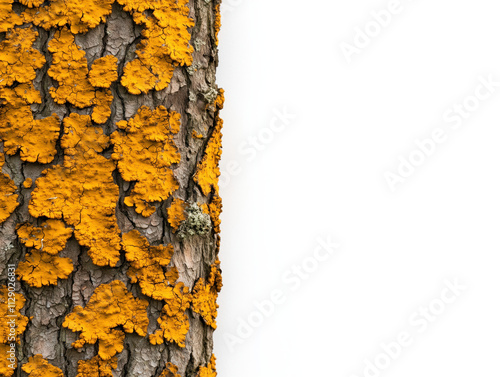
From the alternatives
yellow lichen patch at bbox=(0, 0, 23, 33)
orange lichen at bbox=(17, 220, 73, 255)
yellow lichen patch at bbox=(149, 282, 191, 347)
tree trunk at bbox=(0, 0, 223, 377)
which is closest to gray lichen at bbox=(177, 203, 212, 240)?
tree trunk at bbox=(0, 0, 223, 377)

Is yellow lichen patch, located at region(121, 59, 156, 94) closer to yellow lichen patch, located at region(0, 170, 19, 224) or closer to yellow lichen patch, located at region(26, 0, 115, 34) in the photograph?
yellow lichen patch, located at region(26, 0, 115, 34)

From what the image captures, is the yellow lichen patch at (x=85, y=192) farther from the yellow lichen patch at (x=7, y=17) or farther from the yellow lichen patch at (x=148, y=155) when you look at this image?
the yellow lichen patch at (x=7, y=17)

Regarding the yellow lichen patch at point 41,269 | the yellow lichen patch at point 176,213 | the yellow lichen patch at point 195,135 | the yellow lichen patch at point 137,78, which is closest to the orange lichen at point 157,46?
the yellow lichen patch at point 137,78

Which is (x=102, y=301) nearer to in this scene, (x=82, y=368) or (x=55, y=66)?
(x=82, y=368)

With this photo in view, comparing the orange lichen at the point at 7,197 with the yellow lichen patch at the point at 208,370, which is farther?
the yellow lichen patch at the point at 208,370

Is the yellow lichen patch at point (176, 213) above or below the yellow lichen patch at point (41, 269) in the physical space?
above

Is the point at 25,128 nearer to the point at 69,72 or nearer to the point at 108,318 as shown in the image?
the point at 69,72
